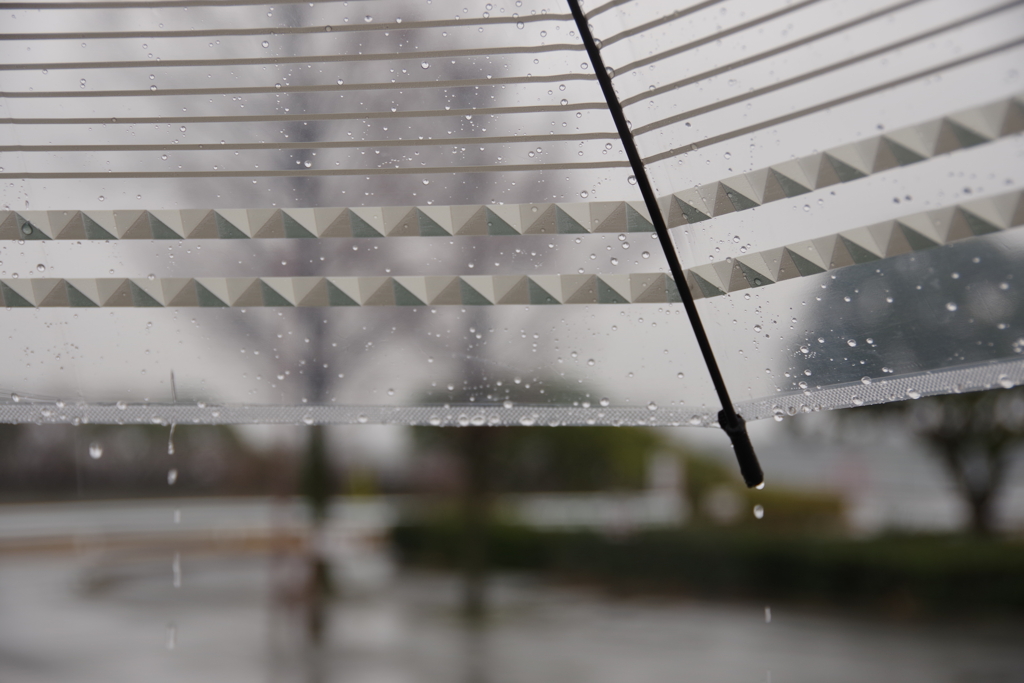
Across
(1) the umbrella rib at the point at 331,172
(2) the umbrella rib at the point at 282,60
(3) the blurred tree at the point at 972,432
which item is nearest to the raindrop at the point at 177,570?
(1) the umbrella rib at the point at 331,172

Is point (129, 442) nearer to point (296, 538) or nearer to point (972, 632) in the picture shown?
point (296, 538)

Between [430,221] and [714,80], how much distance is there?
39cm

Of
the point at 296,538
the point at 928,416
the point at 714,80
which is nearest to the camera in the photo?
the point at 714,80

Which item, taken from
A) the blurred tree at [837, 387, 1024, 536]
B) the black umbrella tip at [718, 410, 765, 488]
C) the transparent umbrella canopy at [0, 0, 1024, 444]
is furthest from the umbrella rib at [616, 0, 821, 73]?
the blurred tree at [837, 387, 1024, 536]

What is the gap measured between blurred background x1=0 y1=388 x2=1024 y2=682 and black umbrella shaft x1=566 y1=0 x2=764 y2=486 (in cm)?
480

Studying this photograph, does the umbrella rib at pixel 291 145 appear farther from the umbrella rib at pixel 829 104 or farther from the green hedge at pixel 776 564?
the green hedge at pixel 776 564

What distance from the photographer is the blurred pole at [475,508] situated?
305 inches

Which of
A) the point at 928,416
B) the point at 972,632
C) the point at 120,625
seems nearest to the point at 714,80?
the point at 972,632

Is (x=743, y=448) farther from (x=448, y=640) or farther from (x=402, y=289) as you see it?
(x=448, y=640)

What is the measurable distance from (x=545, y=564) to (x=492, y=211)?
30.5 feet

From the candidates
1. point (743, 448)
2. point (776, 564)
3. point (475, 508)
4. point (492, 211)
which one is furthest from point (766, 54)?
point (776, 564)

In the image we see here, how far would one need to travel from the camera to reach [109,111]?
3.36 ft

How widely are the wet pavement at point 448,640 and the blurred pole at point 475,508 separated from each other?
317 millimetres

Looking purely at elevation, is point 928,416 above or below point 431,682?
above
